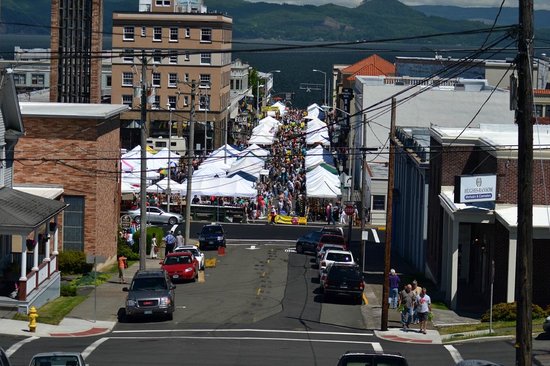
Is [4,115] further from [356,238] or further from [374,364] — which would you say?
[356,238]

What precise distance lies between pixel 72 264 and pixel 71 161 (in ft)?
14.0

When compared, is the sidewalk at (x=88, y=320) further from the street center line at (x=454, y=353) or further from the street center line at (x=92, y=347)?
the street center line at (x=454, y=353)

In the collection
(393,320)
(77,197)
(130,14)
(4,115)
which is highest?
(130,14)

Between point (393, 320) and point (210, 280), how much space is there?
11.0m

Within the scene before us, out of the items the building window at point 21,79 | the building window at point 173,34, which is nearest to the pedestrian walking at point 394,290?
the building window at point 173,34

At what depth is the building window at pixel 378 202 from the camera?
6669cm

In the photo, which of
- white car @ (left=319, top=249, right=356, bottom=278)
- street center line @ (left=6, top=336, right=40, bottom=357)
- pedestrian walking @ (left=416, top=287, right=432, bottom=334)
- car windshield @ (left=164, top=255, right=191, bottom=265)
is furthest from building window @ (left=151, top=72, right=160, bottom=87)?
street center line @ (left=6, top=336, right=40, bottom=357)

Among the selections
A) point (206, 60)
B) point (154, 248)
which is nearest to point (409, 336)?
point (154, 248)

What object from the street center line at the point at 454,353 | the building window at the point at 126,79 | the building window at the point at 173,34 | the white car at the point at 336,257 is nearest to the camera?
the street center line at the point at 454,353

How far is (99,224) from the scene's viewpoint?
47.9 metres

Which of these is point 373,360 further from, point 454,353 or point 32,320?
point 32,320

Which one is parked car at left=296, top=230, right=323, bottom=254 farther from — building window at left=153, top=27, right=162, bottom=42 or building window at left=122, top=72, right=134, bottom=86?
building window at left=153, top=27, right=162, bottom=42

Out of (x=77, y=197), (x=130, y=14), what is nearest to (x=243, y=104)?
(x=130, y=14)

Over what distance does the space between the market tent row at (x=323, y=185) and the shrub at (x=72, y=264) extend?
81.6 feet
